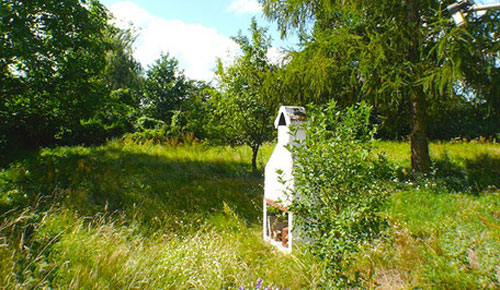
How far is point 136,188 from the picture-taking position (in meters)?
7.79

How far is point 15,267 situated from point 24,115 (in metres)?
8.12

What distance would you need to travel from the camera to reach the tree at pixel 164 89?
68.4 ft

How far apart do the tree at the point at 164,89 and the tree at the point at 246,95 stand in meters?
11.2

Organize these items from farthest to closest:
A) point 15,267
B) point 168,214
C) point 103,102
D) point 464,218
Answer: point 103,102
point 168,214
point 464,218
point 15,267

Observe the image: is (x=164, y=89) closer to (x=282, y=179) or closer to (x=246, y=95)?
(x=246, y=95)

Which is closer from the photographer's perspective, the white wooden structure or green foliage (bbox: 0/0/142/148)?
the white wooden structure

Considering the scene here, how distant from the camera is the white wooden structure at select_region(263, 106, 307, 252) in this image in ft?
13.8

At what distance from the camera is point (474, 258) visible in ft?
10.7

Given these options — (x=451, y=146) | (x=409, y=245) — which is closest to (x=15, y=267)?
(x=409, y=245)

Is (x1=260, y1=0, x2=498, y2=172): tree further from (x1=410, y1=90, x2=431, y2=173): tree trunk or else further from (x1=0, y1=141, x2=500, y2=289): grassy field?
(x1=0, y1=141, x2=500, y2=289): grassy field

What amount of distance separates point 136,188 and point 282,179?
15.3ft

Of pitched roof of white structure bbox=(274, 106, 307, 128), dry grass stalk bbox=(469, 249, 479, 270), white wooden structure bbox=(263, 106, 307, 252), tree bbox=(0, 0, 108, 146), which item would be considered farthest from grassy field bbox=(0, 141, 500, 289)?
tree bbox=(0, 0, 108, 146)

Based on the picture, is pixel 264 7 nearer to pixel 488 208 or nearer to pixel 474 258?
pixel 488 208

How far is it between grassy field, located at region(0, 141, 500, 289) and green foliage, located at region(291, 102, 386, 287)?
266 mm
